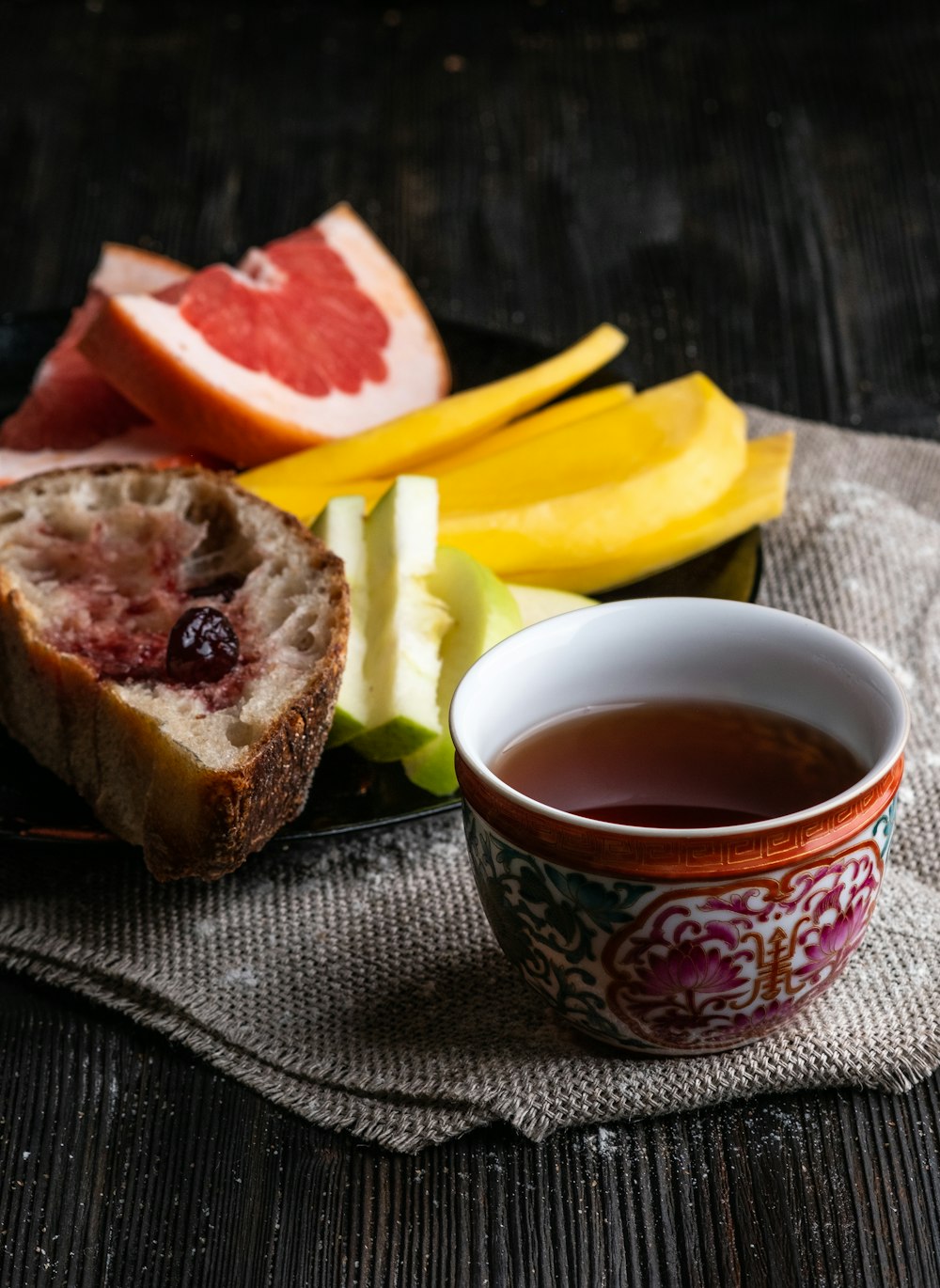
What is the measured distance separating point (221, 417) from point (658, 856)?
47.9 inches

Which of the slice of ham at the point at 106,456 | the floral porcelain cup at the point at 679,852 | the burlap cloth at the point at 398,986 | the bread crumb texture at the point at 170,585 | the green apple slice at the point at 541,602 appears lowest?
the burlap cloth at the point at 398,986

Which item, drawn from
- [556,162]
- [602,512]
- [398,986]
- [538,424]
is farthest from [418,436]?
[556,162]

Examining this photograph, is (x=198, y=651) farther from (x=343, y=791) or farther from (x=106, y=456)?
(x=106, y=456)

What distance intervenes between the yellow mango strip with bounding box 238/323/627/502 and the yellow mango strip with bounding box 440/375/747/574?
0.12 meters

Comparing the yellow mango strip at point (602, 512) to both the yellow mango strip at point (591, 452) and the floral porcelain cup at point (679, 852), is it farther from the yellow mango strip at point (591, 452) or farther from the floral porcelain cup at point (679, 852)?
the floral porcelain cup at point (679, 852)

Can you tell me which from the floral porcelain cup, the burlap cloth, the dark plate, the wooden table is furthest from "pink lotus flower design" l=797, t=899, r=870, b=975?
the wooden table

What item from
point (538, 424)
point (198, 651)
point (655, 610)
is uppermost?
point (655, 610)

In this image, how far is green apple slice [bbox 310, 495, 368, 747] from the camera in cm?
156

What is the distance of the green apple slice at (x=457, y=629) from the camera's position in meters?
1.53

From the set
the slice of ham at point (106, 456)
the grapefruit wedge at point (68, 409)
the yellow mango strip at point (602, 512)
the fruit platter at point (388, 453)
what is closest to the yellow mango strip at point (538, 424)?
the fruit platter at point (388, 453)

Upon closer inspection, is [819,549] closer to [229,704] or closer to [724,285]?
[229,704]

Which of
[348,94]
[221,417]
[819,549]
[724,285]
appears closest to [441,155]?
[348,94]

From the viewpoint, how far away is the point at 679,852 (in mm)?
1084

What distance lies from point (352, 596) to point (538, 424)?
0.54 metres
